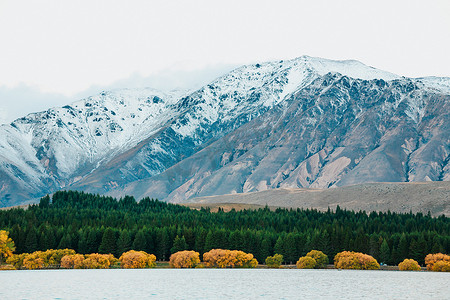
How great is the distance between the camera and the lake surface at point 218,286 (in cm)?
12138

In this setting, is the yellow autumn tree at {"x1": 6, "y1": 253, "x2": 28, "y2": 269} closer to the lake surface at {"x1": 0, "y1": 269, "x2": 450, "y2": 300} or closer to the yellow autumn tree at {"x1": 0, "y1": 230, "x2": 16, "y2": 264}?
the yellow autumn tree at {"x1": 0, "y1": 230, "x2": 16, "y2": 264}

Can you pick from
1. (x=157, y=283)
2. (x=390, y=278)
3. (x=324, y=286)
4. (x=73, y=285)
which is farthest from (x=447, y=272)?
(x=73, y=285)

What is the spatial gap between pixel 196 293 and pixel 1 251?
89.6m

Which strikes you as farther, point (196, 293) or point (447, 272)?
point (447, 272)

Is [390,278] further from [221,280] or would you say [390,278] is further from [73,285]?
[73,285]

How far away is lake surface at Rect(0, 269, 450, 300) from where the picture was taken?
121 meters

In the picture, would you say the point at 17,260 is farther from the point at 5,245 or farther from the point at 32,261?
the point at 5,245

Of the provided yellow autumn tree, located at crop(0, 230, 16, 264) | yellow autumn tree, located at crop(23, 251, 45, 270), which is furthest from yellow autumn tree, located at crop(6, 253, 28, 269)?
yellow autumn tree, located at crop(0, 230, 16, 264)

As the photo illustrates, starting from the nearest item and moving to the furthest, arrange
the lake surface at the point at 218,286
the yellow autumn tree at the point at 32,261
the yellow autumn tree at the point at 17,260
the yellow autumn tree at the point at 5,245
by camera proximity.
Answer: the lake surface at the point at 218,286, the yellow autumn tree at the point at 5,245, the yellow autumn tree at the point at 17,260, the yellow autumn tree at the point at 32,261

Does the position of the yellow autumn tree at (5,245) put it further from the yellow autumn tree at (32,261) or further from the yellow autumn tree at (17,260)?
the yellow autumn tree at (32,261)

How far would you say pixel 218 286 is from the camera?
140m

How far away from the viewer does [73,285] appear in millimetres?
140875

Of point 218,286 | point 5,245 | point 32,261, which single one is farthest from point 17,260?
point 218,286

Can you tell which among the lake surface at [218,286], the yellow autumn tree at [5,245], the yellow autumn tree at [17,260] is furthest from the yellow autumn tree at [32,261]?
the lake surface at [218,286]
